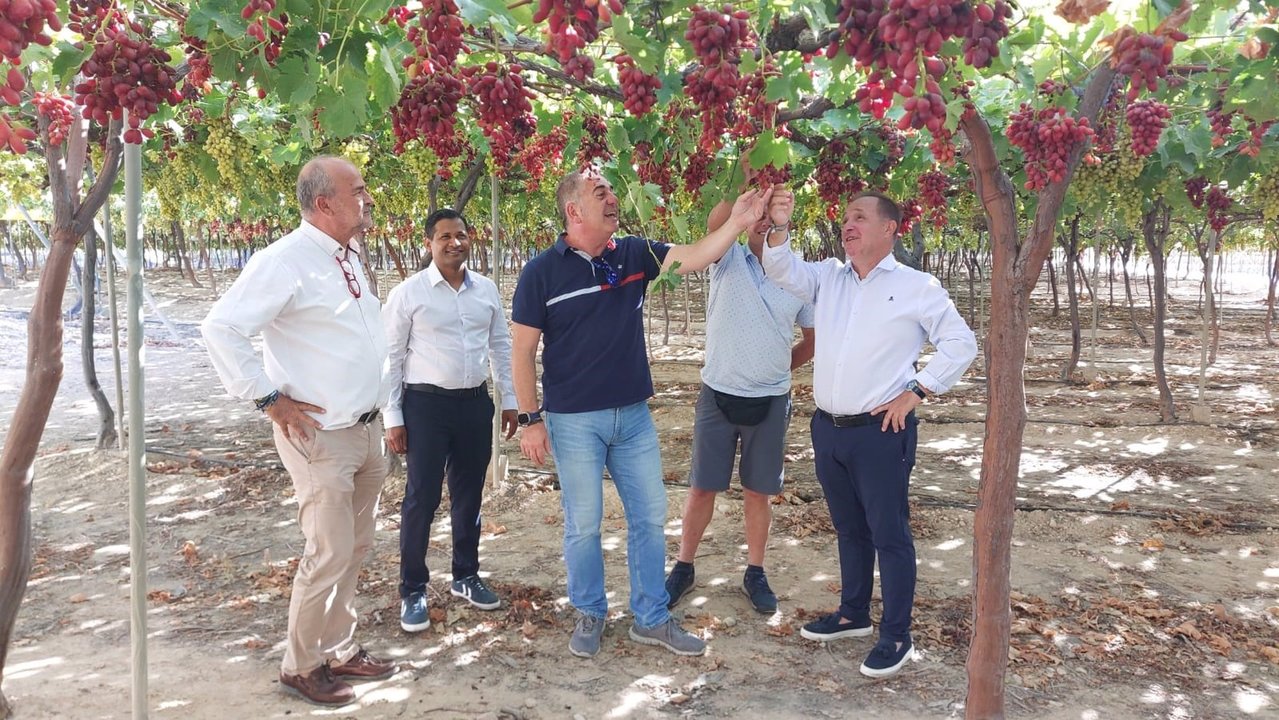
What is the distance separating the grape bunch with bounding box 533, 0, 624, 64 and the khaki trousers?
1893mm

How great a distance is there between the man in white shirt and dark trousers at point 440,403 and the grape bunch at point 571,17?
234 centimetres

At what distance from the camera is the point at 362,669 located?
3316 mm

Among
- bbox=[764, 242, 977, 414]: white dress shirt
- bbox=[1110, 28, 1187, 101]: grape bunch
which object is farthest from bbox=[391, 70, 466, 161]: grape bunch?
bbox=[1110, 28, 1187, 101]: grape bunch

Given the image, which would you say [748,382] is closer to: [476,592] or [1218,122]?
[476,592]

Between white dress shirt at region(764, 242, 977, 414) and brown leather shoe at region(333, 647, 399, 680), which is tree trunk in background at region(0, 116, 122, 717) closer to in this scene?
brown leather shoe at region(333, 647, 399, 680)

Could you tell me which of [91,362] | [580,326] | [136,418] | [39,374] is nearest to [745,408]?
[580,326]

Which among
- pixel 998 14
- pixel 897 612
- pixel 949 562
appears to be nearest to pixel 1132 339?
pixel 949 562

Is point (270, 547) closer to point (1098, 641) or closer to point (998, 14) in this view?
point (1098, 641)

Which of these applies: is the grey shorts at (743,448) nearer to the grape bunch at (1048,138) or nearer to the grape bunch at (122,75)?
the grape bunch at (1048,138)

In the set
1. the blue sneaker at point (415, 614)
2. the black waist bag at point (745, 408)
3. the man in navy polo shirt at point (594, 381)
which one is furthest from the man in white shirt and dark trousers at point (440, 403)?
the black waist bag at point (745, 408)

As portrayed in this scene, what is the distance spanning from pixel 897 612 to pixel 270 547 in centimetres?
361

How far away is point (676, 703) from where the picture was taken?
3152 millimetres

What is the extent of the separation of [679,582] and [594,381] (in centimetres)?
130

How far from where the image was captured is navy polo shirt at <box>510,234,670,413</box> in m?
3.34
